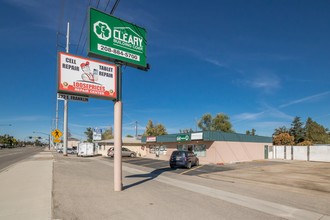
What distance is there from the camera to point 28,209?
736 cm

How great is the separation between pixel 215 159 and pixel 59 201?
24.3 m

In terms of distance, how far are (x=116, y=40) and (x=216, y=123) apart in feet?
195

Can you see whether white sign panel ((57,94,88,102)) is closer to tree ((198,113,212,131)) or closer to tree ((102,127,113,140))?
tree ((198,113,212,131))

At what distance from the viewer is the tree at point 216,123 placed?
2685 inches

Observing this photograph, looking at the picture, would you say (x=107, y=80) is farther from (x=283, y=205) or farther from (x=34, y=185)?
(x=283, y=205)

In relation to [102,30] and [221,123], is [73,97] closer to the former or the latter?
[102,30]

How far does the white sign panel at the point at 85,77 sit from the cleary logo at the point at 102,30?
1236 mm

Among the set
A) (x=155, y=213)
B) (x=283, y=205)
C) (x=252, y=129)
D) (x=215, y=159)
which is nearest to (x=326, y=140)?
(x=252, y=129)

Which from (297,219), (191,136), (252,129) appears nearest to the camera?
(297,219)

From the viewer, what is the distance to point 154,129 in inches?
3027

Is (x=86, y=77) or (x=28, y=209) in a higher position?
(x=86, y=77)

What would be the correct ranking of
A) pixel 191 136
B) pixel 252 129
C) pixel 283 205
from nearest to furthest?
pixel 283 205
pixel 191 136
pixel 252 129

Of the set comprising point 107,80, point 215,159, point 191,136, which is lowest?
point 215,159

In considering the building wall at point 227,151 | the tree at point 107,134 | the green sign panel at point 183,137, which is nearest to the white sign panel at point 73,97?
the building wall at point 227,151
